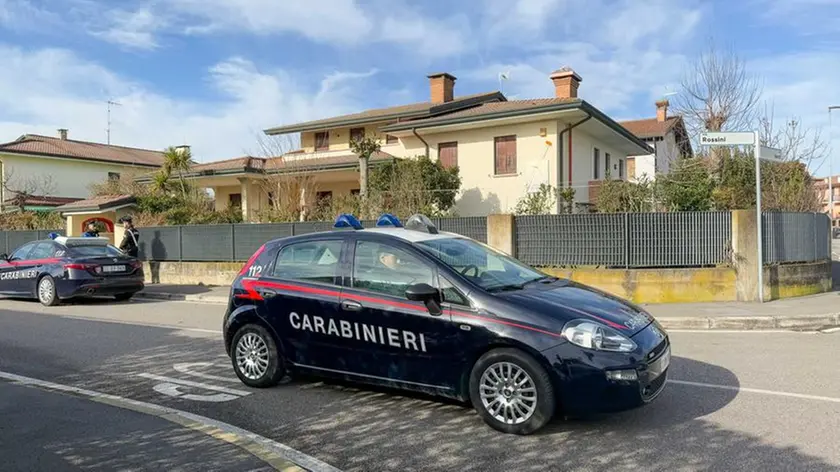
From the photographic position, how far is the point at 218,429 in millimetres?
4793

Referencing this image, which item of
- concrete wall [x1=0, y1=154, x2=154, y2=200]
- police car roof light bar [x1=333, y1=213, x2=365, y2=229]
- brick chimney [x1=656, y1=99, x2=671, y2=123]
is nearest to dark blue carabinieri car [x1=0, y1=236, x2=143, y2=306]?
police car roof light bar [x1=333, y1=213, x2=365, y2=229]

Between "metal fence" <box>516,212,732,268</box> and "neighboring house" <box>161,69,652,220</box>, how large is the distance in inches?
281

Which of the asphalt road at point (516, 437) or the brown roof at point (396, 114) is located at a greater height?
the brown roof at point (396, 114)

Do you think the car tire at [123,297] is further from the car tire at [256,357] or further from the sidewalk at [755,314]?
the sidewalk at [755,314]

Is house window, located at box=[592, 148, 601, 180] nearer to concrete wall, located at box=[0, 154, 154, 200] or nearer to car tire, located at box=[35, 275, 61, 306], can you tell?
car tire, located at box=[35, 275, 61, 306]

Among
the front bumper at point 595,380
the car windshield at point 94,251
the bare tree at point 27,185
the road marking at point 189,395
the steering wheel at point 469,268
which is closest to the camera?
the front bumper at point 595,380

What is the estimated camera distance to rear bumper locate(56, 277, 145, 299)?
43.8 ft

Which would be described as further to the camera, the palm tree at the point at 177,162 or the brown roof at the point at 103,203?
the palm tree at the point at 177,162

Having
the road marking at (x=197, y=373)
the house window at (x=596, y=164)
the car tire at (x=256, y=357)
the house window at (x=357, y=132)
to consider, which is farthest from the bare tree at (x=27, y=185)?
the car tire at (x=256, y=357)

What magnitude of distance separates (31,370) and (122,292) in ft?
24.2

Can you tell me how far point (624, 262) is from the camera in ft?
41.1

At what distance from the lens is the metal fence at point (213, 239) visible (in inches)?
663

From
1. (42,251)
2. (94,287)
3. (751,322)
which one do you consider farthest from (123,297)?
(751,322)

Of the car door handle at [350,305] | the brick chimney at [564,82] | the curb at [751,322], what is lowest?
the curb at [751,322]
